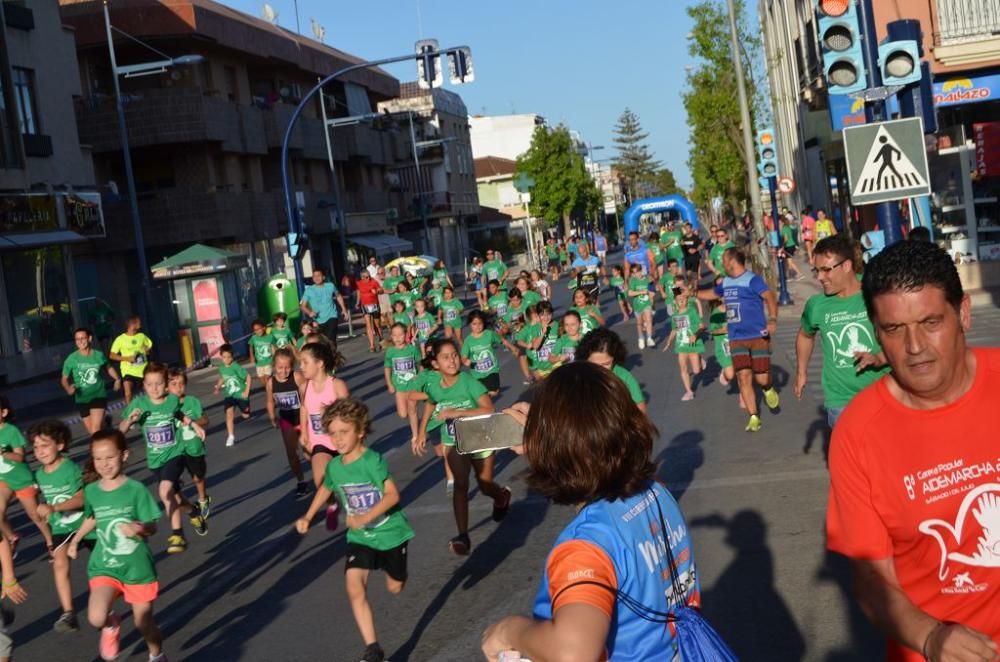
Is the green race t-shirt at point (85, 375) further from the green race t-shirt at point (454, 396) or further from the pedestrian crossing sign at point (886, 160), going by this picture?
the pedestrian crossing sign at point (886, 160)

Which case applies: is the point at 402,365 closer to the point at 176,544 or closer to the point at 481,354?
the point at 481,354

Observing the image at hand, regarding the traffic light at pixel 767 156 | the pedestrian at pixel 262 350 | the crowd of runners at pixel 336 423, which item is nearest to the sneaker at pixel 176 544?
the crowd of runners at pixel 336 423

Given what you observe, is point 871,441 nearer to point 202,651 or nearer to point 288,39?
point 202,651

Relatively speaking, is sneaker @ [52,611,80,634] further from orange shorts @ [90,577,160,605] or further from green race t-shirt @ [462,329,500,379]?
green race t-shirt @ [462,329,500,379]

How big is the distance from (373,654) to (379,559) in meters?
0.57

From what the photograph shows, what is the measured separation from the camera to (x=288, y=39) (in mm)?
50062

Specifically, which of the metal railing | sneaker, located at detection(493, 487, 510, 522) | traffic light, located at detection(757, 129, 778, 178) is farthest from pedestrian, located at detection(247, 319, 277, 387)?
the metal railing

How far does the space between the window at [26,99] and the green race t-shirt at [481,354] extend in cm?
2104

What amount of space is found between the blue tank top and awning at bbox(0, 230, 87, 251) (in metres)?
27.7

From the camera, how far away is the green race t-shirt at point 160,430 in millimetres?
11039

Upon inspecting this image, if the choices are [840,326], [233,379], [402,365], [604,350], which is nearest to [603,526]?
[604,350]

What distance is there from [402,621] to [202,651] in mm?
1213

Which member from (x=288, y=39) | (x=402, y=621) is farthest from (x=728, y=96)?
(x=402, y=621)

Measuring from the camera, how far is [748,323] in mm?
12938
